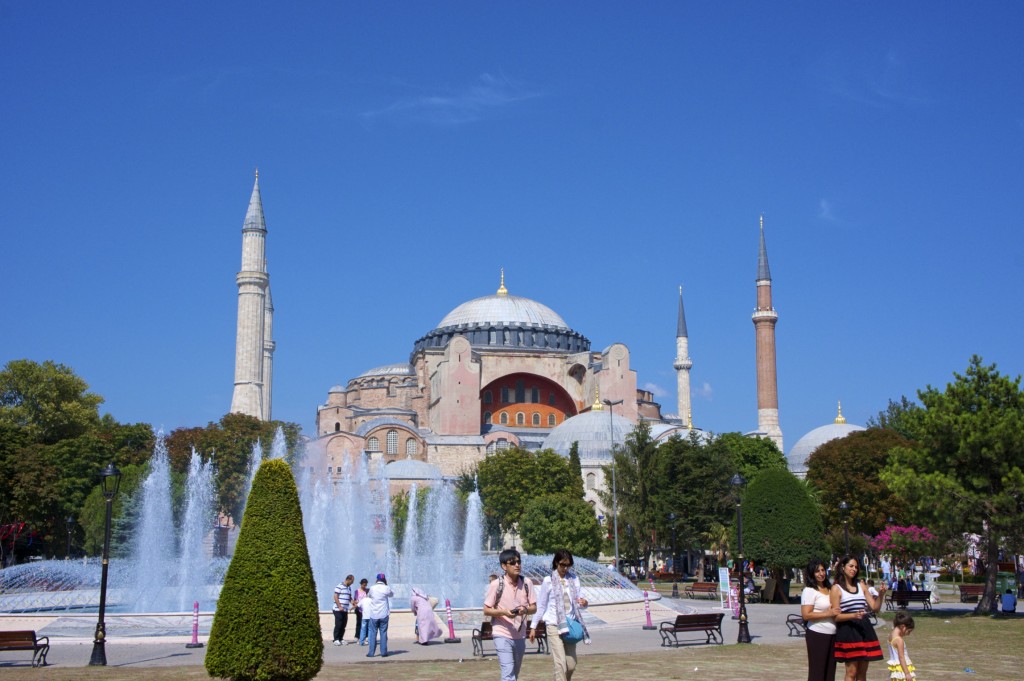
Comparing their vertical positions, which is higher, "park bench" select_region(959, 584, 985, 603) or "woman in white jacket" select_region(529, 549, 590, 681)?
"woman in white jacket" select_region(529, 549, 590, 681)

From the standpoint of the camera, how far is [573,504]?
39.5m

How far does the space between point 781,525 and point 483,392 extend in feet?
124

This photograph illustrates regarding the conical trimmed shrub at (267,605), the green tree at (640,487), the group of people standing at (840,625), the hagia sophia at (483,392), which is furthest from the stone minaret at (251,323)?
the group of people standing at (840,625)

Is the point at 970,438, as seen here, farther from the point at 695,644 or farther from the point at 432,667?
the point at 432,667

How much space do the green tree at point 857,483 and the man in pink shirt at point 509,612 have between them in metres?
31.9

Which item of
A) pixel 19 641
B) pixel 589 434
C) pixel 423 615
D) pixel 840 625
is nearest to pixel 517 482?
pixel 589 434

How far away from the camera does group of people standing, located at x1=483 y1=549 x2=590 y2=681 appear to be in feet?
24.8

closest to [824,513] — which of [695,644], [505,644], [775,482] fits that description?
[775,482]

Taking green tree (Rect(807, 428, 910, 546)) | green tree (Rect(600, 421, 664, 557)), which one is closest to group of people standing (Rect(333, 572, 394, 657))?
green tree (Rect(600, 421, 664, 557))

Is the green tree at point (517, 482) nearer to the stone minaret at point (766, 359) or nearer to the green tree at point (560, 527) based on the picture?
the green tree at point (560, 527)

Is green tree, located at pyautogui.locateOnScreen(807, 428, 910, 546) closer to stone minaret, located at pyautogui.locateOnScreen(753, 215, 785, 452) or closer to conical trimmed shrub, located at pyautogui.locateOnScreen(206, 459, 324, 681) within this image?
stone minaret, located at pyautogui.locateOnScreen(753, 215, 785, 452)

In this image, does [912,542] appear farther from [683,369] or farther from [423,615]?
[683,369]

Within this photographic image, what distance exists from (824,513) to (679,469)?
18.7ft

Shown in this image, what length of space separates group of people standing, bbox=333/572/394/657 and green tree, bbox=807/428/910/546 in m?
26.4
